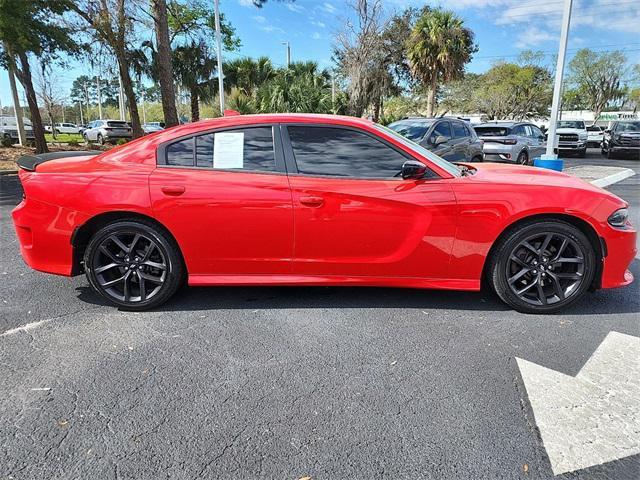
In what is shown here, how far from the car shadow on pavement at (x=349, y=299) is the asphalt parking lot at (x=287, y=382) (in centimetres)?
2

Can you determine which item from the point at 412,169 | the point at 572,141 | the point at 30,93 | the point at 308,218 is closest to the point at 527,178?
the point at 412,169

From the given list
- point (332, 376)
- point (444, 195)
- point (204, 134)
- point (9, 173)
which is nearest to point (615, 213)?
point (444, 195)

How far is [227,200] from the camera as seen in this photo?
3293 mm

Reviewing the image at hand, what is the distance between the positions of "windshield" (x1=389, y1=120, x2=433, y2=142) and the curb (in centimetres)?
431

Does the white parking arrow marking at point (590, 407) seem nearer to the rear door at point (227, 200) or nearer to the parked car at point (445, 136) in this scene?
the rear door at point (227, 200)

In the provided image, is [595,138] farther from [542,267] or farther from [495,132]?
[542,267]

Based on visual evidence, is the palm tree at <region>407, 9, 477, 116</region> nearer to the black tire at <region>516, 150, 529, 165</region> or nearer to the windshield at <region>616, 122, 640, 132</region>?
the windshield at <region>616, 122, 640, 132</region>

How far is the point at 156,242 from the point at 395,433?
2.25 meters

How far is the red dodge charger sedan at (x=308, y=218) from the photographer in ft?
10.8

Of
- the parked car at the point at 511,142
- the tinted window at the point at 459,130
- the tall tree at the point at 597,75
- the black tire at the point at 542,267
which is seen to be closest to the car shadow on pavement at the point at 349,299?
the black tire at the point at 542,267

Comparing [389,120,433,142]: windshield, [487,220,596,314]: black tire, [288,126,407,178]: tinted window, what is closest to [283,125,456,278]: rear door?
[288,126,407,178]: tinted window

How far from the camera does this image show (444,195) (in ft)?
10.8

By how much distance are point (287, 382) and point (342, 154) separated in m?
1.74

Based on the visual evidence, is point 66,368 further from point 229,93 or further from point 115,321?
point 229,93
